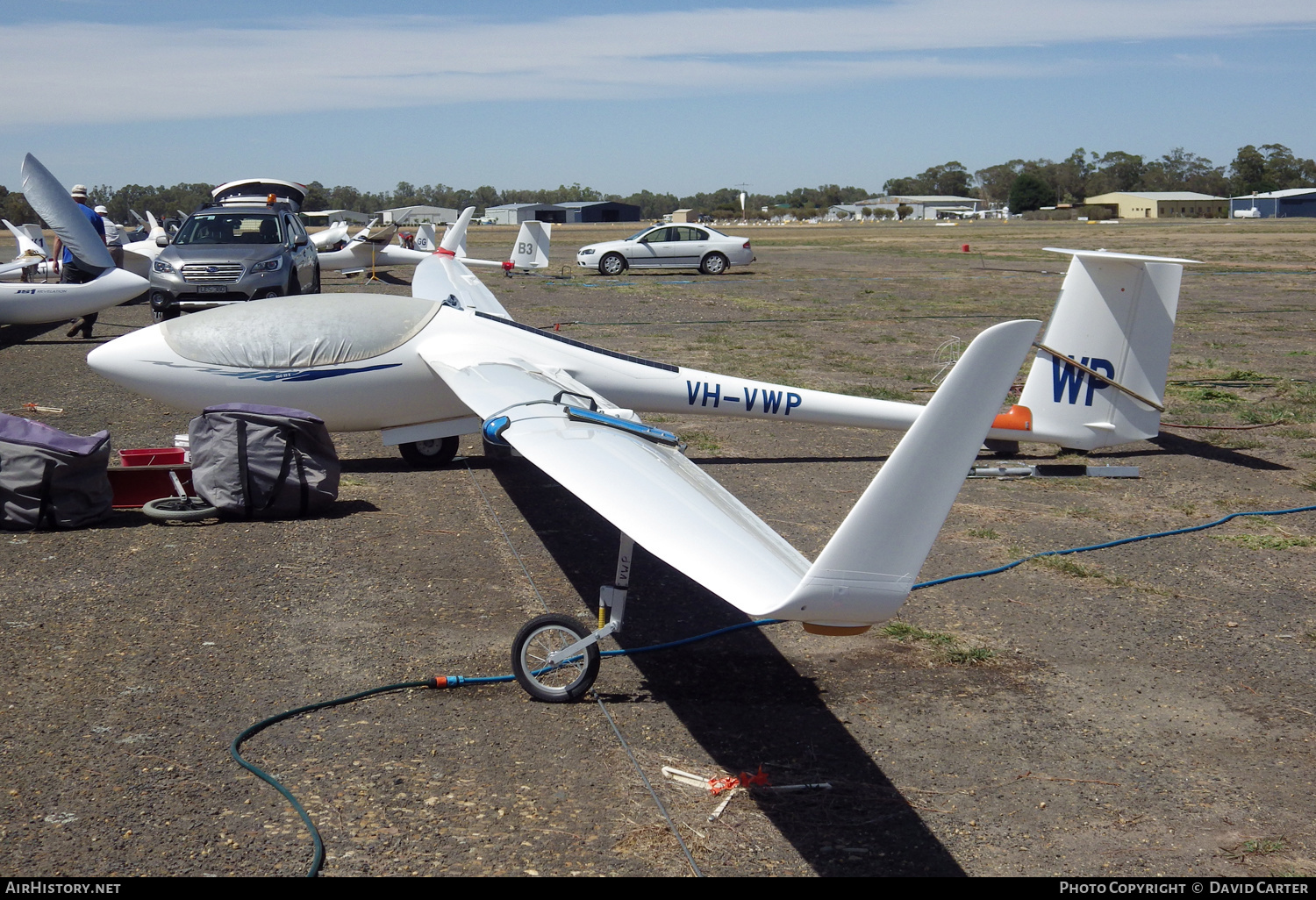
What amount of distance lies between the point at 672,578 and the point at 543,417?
5.17 feet

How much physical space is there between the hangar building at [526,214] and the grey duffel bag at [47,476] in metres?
108

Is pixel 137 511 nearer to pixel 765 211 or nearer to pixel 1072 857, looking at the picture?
pixel 1072 857

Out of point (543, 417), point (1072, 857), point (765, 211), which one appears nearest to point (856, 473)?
point (543, 417)

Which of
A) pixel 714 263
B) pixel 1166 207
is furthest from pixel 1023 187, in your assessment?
pixel 714 263

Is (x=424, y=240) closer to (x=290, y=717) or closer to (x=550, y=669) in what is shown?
(x=550, y=669)

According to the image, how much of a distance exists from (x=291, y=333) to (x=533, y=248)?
69.1 ft

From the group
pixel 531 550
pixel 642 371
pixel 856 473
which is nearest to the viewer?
pixel 531 550

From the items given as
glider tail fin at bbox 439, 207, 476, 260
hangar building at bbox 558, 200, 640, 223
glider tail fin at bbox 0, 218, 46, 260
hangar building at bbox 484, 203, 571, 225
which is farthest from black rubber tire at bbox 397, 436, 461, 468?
hangar building at bbox 558, 200, 640, 223

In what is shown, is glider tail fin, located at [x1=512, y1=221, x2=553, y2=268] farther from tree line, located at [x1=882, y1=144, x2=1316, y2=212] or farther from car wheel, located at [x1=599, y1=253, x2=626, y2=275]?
tree line, located at [x1=882, y1=144, x2=1316, y2=212]

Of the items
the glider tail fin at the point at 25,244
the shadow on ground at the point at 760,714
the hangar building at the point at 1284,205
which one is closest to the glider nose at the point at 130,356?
the shadow on ground at the point at 760,714

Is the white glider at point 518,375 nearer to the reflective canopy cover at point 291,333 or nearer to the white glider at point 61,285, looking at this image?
the reflective canopy cover at point 291,333

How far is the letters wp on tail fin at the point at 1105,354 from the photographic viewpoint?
28.3ft

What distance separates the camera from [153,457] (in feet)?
26.1

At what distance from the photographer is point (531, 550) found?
719 centimetres
